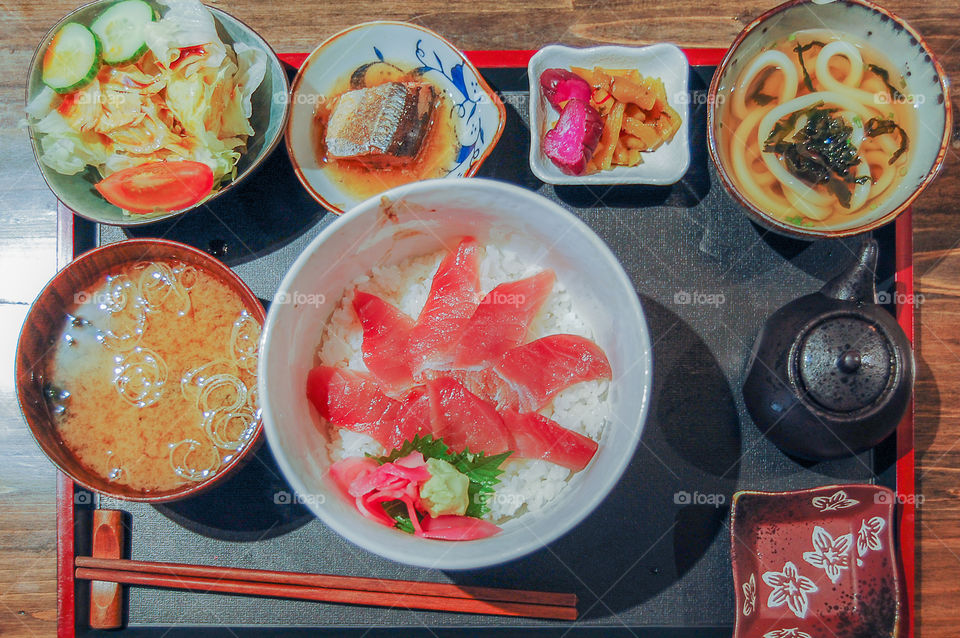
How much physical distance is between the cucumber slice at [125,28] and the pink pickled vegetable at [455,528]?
1662 millimetres

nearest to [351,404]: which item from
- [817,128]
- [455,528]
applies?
[455,528]

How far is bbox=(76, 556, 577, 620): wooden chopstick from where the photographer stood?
6.09 feet

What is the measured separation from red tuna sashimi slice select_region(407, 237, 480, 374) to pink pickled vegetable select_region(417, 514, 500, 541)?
416mm

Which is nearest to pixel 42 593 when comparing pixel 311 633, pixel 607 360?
pixel 311 633

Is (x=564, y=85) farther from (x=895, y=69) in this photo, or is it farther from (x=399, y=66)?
(x=895, y=69)

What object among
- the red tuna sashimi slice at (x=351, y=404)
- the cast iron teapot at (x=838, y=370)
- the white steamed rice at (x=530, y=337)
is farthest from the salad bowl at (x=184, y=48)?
the cast iron teapot at (x=838, y=370)

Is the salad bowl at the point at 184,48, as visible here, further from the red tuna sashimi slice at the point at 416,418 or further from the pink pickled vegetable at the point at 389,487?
the pink pickled vegetable at the point at 389,487

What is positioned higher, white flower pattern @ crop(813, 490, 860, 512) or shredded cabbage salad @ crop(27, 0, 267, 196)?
shredded cabbage salad @ crop(27, 0, 267, 196)

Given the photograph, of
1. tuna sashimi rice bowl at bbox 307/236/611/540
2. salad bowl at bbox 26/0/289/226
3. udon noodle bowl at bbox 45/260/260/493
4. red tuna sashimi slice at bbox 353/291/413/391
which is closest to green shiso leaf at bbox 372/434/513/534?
tuna sashimi rice bowl at bbox 307/236/611/540

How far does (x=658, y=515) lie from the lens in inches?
75.2

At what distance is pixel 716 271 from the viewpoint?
2006mm

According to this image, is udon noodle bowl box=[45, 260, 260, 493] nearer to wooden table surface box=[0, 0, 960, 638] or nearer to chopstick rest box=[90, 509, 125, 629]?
chopstick rest box=[90, 509, 125, 629]

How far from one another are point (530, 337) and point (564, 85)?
2.62ft

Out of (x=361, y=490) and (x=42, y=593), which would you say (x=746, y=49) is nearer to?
(x=361, y=490)
